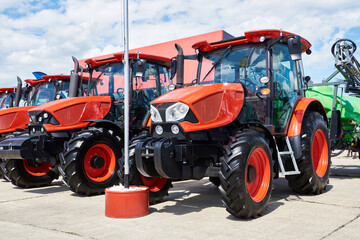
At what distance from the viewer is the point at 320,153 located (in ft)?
22.0

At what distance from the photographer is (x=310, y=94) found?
9.27m

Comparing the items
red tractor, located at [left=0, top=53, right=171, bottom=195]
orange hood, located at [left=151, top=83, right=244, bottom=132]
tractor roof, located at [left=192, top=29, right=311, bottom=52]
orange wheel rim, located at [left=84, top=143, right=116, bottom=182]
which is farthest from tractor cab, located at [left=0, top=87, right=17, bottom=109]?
orange hood, located at [left=151, top=83, right=244, bottom=132]

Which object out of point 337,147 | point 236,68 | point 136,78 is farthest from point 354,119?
point 136,78

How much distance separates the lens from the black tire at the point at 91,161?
6395 mm

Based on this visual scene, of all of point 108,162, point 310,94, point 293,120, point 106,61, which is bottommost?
point 108,162

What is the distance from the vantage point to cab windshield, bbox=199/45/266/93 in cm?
564

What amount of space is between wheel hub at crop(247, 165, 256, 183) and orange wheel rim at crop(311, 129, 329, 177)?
219 cm

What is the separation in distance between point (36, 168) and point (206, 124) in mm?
4804

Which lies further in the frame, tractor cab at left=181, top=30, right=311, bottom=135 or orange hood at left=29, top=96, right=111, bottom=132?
orange hood at left=29, top=96, right=111, bottom=132

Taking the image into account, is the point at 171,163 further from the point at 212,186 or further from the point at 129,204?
the point at 212,186

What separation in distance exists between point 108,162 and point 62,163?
3.00 feet

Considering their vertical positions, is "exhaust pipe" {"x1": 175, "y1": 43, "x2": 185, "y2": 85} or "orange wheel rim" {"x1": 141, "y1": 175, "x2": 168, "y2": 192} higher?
"exhaust pipe" {"x1": 175, "y1": 43, "x2": 185, "y2": 85}

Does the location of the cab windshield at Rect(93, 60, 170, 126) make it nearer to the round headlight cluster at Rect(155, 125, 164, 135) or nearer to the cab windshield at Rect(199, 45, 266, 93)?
the cab windshield at Rect(199, 45, 266, 93)

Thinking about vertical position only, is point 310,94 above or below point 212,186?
above
